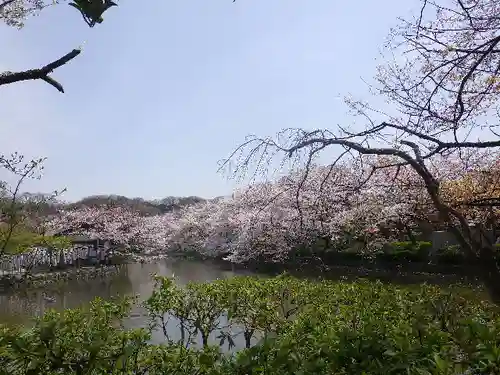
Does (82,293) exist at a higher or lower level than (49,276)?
lower

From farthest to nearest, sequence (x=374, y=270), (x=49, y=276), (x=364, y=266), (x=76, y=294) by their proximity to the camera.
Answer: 1. (x=364, y=266)
2. (x=374, y=270)
3. (x=49, y=276)
4. (x=76, y=294)

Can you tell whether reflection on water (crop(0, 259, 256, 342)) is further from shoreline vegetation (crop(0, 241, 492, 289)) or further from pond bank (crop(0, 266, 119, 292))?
shoreline vegetation (crop(0, 241, 492, 289))

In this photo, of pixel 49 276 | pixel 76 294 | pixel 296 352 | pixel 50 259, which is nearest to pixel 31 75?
pixel 296 352

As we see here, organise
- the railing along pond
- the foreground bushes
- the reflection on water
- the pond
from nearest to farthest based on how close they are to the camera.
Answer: the foreground bushes < the reflection on water < the pond < the railing along pond

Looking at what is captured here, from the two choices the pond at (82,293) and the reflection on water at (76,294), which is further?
the pond at (82,293)

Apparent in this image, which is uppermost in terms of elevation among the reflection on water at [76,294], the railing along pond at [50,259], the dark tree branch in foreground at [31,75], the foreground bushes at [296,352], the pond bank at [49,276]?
the dark tree branch in foreground at [31,75]

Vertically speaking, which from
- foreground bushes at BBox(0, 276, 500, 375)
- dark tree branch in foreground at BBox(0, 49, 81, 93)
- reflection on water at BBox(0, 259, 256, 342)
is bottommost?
reflection on water at BBox(0, 259, 256, 342)

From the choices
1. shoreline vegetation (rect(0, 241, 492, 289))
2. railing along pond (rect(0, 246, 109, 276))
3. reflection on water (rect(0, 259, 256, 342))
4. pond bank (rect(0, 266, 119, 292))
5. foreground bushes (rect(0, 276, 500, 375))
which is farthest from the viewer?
railing along pond (rect(0, 246, 109, 276))

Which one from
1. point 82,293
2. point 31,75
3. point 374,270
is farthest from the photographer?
point 374,270

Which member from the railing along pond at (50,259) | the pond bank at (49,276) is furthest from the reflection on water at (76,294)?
the railing along pond at (50,259)

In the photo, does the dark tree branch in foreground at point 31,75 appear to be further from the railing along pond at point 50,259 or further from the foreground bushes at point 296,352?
the railing along pond at point 50,259

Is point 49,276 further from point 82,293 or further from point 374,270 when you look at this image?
point 374,270

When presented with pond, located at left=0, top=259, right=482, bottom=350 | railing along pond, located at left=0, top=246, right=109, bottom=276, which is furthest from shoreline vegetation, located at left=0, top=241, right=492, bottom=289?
pond, located at left=0, top=259, right=482, bottom=350

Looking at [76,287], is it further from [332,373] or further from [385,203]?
[332,373]
